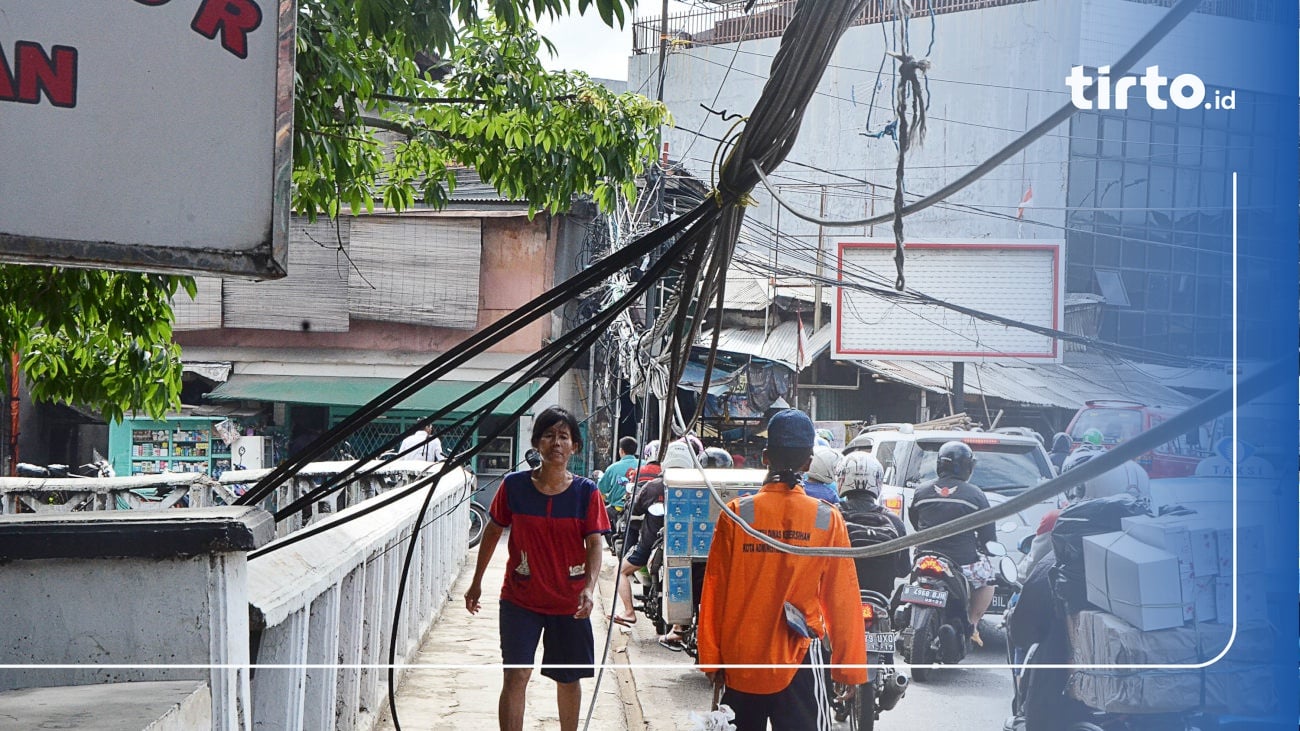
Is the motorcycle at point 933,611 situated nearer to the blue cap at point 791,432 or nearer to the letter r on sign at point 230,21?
the blue cap at point 791,432

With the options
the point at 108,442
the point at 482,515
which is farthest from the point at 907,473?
the point at 108,442

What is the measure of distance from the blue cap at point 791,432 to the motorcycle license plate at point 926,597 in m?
2.65

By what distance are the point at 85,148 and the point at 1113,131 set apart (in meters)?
11.1

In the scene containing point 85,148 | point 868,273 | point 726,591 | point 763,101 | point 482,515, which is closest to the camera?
point 85,148

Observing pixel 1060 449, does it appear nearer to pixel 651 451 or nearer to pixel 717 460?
pixel 717 460

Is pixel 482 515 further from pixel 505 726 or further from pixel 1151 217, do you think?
pixel 505 726

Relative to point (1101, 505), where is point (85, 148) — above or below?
above

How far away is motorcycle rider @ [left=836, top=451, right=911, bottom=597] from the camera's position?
559cm

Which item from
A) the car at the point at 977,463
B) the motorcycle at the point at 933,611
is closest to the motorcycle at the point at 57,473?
the motorcycle at the point at 933,611

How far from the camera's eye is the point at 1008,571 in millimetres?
6645

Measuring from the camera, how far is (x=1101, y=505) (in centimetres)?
445

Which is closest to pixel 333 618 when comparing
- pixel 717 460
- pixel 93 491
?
pixel 93 491

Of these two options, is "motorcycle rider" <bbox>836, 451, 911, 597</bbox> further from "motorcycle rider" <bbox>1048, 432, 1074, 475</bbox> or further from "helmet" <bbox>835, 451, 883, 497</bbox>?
"motorcycle rider" <bbox>1048, 432, 1074, 475</bbox>

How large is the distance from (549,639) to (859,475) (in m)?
2.05
